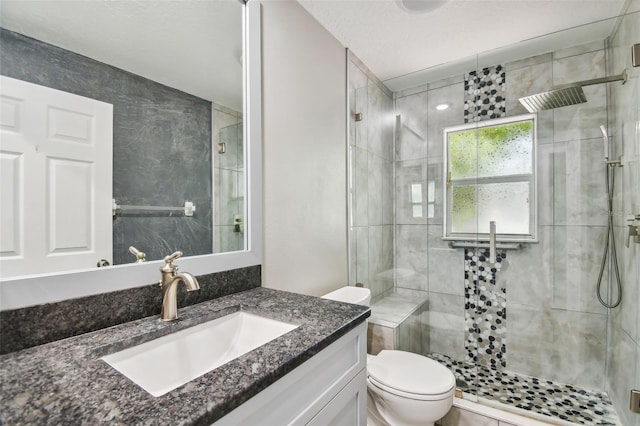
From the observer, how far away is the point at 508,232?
7.23 ft

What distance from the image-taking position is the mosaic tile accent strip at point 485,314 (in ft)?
7.23

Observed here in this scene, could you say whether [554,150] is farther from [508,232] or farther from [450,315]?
[450,315]

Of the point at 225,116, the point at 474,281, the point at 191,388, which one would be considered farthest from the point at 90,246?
the point at 474,281

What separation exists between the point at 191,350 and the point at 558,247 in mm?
2427

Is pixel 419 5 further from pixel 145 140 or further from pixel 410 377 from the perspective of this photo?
pixel 410 377

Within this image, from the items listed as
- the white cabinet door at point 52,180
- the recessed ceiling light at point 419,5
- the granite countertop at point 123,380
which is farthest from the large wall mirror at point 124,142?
the recessed ceiling light at point 419,5

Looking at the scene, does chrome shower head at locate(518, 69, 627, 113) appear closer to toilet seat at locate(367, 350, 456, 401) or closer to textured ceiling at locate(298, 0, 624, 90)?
textured ceiling at locate(298, 0, 624, 90)

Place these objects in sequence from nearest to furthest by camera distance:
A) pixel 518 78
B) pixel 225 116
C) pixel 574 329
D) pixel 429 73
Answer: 1. pixel 225 116
2. pixel 574 329
3. pixel 518 78
4. pixel 429 73

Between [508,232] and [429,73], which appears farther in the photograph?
[429,73]

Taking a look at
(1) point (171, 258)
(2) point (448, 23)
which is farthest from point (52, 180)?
(2) point (448, 23)

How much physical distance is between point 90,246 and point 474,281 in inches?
95.2

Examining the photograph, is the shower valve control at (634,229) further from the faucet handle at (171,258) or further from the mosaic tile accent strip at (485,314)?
the faucet handle at (171,258)

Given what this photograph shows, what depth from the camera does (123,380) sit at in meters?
0.57

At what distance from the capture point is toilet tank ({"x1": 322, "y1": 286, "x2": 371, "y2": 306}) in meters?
1.75
